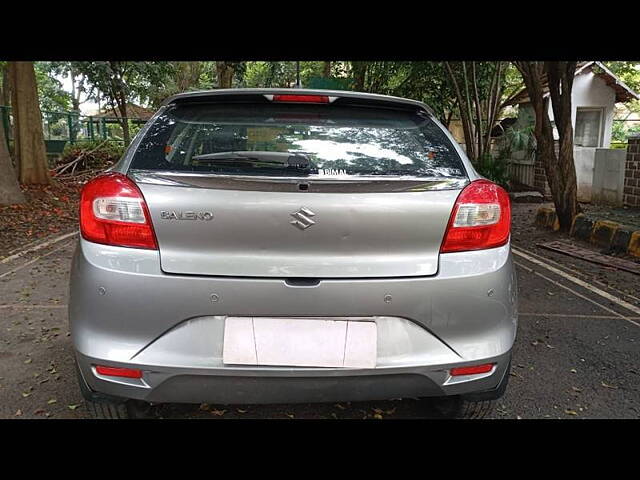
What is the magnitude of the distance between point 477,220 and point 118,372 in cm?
140

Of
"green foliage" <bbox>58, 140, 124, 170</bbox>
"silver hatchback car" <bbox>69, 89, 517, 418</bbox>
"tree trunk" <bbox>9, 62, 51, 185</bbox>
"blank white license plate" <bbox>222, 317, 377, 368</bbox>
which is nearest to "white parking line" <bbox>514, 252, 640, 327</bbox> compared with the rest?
"silver hatchback car" <bbox>69, 89, 517, 418</bbox>

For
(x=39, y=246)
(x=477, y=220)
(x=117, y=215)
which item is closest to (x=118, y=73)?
(x=39, y=246)

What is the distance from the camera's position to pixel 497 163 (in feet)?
44.2

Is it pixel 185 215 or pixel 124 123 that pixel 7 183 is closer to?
pixel 185 215

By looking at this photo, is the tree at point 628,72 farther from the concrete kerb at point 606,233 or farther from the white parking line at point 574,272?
the white parking line at point 574,272

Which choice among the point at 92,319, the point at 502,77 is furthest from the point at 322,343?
the point at 502,77

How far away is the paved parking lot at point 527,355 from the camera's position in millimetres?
2621

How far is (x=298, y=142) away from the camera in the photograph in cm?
219

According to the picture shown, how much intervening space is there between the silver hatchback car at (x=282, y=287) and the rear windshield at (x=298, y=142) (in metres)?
0.06

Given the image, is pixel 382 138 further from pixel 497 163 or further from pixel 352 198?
pixel 497 163

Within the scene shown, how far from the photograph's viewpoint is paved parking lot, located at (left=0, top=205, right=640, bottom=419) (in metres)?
2.62

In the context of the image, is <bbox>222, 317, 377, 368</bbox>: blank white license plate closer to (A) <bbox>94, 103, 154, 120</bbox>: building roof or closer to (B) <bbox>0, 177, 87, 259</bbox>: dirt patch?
(B) <bbox>0, 177, 87, 259</bbox>: dirt patch

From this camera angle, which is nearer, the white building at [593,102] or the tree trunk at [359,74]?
the white building at [593,102]

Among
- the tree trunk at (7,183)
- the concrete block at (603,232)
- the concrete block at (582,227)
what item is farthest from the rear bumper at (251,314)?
the tree trunk at (7,183)
